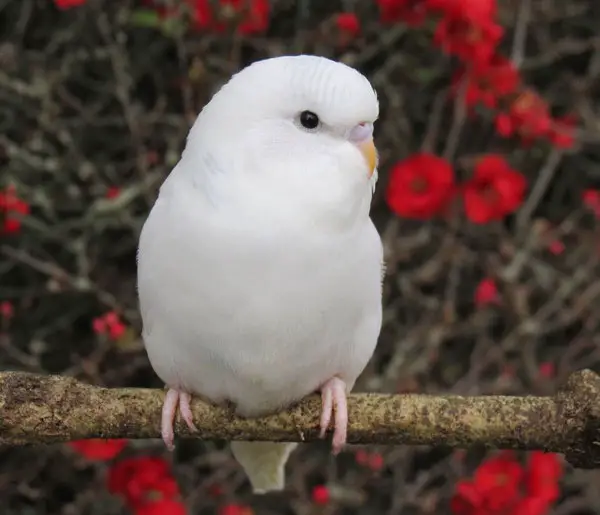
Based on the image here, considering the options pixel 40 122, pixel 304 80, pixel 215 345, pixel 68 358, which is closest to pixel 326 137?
pixel 304 80

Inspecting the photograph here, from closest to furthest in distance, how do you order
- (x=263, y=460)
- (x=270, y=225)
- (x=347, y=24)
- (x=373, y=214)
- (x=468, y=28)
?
(x=270, y=225) → (x=263, y=460) → (x=468, y=28) → (x=347, y=24) → (x=373, y=214)

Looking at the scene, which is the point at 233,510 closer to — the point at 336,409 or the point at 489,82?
the point at 336,409

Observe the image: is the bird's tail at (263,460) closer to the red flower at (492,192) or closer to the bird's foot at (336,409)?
the bird's foot at (336,409)

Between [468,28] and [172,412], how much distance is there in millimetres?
734

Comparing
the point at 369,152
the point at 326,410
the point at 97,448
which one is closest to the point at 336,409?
the point at 326,410

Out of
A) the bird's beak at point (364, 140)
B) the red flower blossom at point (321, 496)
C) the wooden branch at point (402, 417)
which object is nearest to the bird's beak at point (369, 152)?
the bird's beak at point (364, 140)

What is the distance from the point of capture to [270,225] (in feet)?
2.58

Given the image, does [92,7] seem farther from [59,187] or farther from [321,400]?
[321,400]

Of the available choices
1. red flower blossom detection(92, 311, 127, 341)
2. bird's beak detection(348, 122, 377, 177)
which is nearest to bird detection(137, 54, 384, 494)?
bird's beak detection(348, 122, 377, 177)

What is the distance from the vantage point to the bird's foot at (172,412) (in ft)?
2.91

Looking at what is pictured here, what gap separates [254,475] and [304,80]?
0.57 m

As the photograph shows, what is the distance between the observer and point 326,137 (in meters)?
0.80

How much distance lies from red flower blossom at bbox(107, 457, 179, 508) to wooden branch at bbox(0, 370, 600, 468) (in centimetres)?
45

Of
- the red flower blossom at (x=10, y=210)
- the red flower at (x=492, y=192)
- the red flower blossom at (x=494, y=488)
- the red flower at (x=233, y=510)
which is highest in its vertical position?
the red flower at (x=492, y=192)
